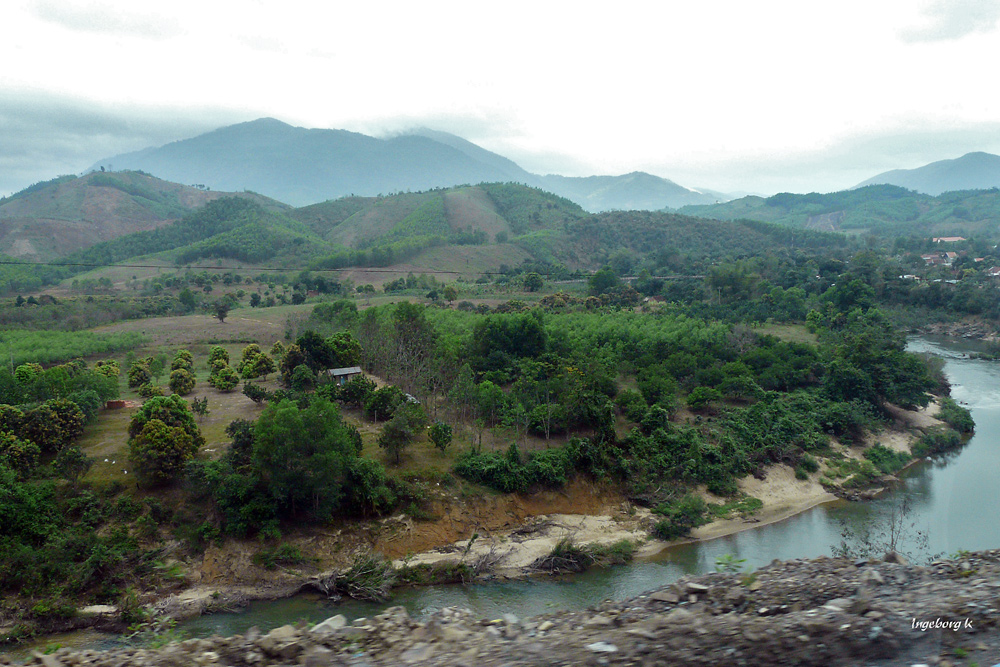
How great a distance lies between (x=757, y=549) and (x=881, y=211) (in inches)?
4962

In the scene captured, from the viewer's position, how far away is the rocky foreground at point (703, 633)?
431cm

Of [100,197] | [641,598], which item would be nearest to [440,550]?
[641,598]

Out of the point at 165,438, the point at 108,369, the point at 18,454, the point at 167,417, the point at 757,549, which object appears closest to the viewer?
the point at 18,454

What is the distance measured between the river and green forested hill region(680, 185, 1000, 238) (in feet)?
277

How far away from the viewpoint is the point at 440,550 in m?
14.8

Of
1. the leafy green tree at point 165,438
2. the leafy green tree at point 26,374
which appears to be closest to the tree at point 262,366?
the leafy green tree at point 26,374

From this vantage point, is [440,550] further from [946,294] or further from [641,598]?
[946,294]

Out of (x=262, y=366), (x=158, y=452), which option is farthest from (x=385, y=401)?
(x=262, y=366)

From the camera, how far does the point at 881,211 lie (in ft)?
388

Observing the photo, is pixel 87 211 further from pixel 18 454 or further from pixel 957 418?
pixel 957 418

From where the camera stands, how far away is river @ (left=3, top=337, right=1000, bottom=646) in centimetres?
1273

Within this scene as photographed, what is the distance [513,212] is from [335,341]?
7883cm

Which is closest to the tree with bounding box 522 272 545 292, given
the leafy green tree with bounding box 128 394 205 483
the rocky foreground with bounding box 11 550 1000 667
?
the leafy green tree with bounding box 128 394 205 483
